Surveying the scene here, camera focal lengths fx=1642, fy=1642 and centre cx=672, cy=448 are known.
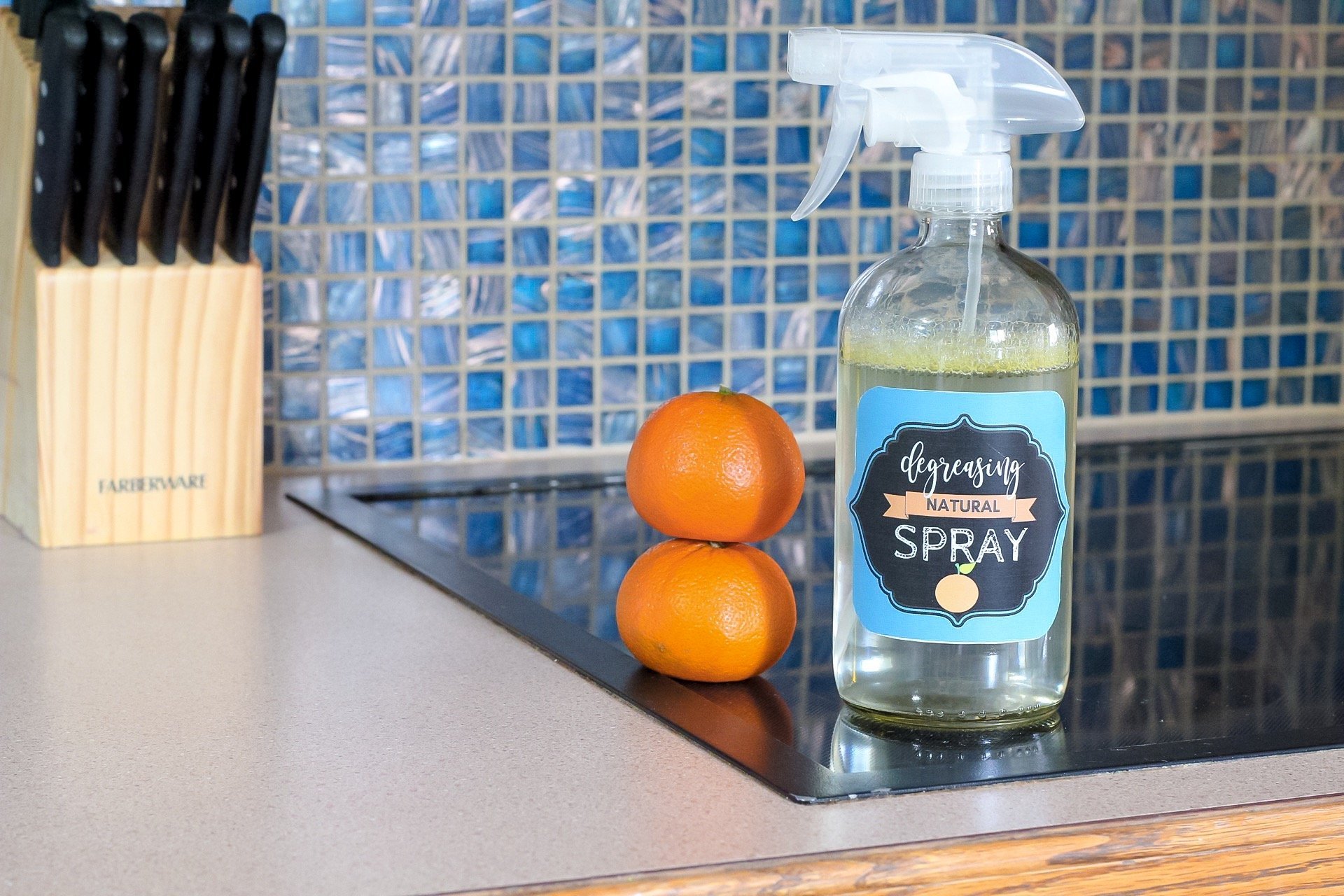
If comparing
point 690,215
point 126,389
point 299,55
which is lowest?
point 126,389

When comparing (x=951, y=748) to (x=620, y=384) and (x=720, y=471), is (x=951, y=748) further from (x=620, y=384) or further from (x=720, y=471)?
(x=620, y=384)

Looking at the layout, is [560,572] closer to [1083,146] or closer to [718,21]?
[718,21]

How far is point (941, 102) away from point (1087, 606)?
0.37m

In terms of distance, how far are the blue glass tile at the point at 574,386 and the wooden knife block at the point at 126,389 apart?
→ 31 cm

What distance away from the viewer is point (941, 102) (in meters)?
0.64

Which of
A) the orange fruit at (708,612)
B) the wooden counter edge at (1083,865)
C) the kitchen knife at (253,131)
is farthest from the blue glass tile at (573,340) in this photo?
the wooden counter edge at (1083,865)

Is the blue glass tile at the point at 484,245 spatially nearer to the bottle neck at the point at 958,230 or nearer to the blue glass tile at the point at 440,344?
the blue glass tile at the point at 440,344

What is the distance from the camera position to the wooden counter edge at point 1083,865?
0.52m

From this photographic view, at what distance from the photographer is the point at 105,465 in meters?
1.01

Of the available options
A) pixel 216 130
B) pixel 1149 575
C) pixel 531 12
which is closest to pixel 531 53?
pixel 531 12

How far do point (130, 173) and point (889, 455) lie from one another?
53 cm

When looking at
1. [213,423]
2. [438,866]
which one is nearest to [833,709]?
[438,866]

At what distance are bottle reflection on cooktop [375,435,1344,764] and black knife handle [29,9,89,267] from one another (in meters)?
0.29

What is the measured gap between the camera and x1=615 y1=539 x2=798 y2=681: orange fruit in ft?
2.31
